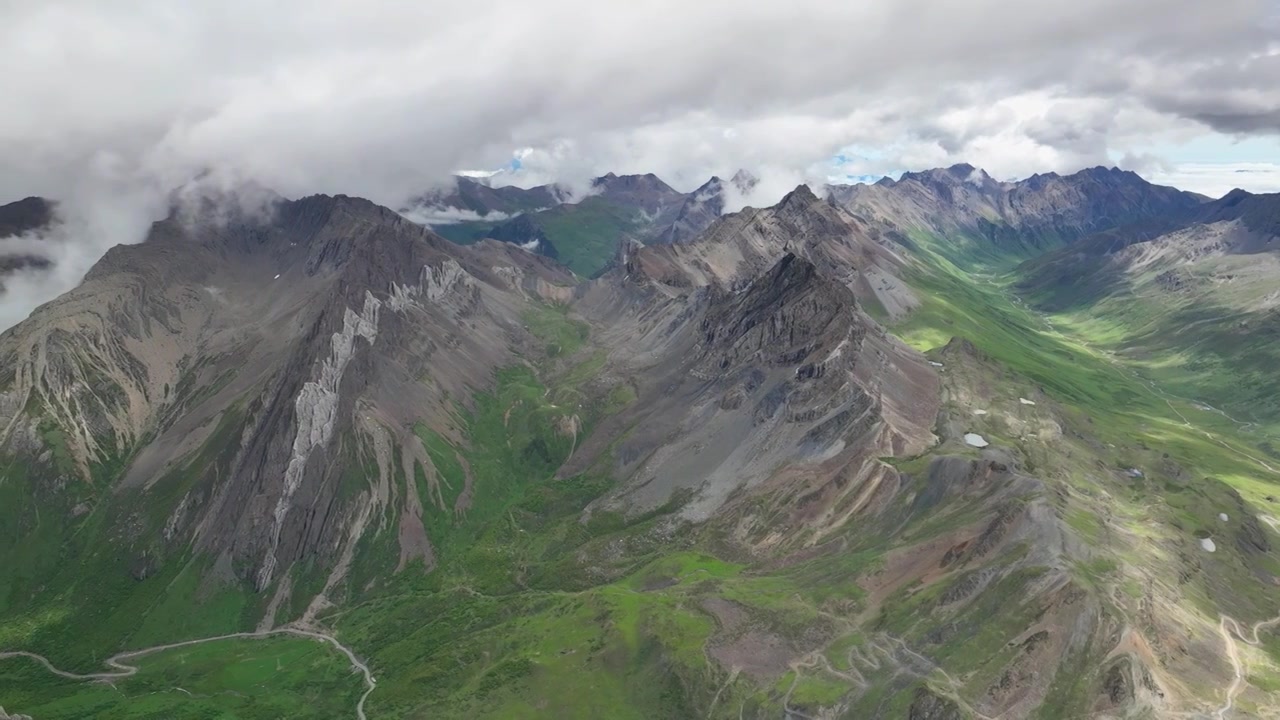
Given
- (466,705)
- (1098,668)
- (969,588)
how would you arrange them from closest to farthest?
(1098,668), (969,588), (466,705)

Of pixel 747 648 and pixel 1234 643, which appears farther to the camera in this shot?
pixel 747 648

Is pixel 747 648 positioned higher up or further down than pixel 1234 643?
higher up

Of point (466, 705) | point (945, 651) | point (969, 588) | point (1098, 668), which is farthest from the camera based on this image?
point (466, 705)

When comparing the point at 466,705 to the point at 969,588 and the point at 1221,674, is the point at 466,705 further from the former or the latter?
the point at 1221,674

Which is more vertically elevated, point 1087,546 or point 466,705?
point 466,705

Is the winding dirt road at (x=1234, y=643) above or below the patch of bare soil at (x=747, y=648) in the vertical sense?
below

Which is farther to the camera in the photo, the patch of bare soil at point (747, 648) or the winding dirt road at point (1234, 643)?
Answer: the patch of bare soil at point (747, 648)

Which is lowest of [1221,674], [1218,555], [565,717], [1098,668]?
[1218,555]

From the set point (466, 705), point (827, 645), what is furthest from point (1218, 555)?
point (466, 705)

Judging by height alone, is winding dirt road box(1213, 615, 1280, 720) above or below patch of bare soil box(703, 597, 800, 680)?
below

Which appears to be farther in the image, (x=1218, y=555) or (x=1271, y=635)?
(x=1218, y=555)

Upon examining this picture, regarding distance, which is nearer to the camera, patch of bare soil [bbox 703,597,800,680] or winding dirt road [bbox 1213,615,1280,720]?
winding dirt road [bbox 1213,615,1280,720]
